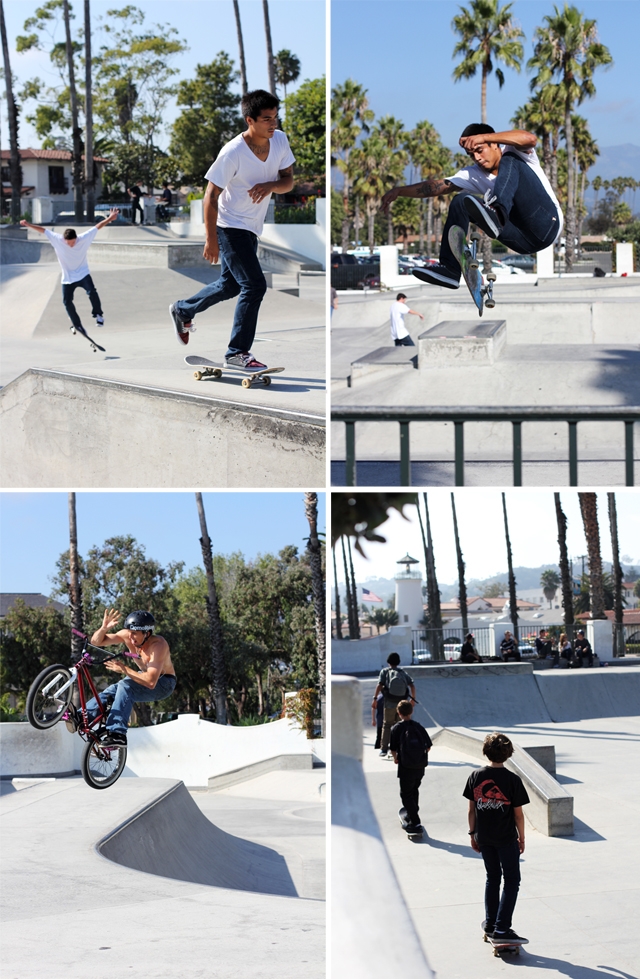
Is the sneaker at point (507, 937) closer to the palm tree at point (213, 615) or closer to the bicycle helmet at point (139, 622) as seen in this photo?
the bicycle helmet at point (139, 622)

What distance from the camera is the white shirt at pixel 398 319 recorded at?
56.6 feet

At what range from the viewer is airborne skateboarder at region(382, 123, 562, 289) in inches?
157

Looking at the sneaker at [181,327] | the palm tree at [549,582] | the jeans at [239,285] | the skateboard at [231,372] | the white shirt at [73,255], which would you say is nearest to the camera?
the jeans at [239,285]

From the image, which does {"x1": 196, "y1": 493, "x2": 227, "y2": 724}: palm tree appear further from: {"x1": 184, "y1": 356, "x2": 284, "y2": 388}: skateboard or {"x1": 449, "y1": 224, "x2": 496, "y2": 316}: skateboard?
→ {"x1": 449, "y1": 224, "x2": 496, "y2": 316}: skateboard

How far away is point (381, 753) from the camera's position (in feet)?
34.4

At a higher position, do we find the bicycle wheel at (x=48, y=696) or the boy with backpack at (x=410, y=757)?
the bicycle wheel at (x=48, y=696)

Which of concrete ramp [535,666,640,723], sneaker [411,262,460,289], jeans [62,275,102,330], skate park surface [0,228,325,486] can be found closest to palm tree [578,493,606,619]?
concrete ramp [535,666,640,723]

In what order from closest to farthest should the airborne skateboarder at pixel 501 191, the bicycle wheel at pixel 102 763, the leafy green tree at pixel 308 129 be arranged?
1. the airborne skateboarder at pixel 501 191
2. the bicycle wheel at pixel 102 763
3. the leafy green tree at pixel 308 129

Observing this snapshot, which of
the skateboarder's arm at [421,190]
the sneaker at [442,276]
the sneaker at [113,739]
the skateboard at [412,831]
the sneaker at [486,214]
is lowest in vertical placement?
the skateboard at [412,831]

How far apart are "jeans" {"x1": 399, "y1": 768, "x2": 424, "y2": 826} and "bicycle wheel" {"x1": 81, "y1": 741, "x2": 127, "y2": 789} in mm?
3305

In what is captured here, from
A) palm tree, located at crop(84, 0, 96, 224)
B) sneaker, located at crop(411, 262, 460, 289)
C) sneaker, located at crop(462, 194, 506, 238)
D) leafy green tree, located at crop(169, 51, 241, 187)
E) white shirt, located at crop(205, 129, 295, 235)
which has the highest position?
leafy green tree, located at crop(169, 51, 241, 187)

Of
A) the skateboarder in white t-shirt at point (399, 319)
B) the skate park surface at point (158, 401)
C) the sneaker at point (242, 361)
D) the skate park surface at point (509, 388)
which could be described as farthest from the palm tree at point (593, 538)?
the sneaker at point (242, 361)

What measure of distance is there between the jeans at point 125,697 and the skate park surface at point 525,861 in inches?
46.1

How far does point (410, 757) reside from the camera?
296 inches
